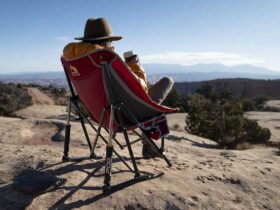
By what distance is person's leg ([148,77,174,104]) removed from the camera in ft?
14.6

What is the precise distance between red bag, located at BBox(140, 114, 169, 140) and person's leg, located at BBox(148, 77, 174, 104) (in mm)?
245

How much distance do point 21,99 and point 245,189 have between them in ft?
54.0

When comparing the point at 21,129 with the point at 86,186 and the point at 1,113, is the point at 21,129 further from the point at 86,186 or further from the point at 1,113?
the point at 1,113

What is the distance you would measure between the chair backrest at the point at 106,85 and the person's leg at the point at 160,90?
0.22m

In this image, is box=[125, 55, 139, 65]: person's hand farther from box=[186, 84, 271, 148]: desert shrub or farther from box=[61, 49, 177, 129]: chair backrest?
box=[186, 84, 271, 148]: desert shrub

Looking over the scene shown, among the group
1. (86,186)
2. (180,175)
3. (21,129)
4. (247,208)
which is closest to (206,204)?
(247,208)

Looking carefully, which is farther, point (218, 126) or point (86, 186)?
point (218, 126)

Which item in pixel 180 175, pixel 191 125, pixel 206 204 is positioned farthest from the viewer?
pixel 191 125

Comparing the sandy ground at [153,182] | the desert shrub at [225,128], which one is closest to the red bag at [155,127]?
the sandy ground at [153,182]

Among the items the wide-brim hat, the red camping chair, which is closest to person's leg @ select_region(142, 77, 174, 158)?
the red camping chair

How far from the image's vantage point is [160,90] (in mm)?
4504

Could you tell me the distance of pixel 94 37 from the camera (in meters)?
3.91

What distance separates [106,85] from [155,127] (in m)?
0.96

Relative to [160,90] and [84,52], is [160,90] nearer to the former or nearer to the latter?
[160,90]
